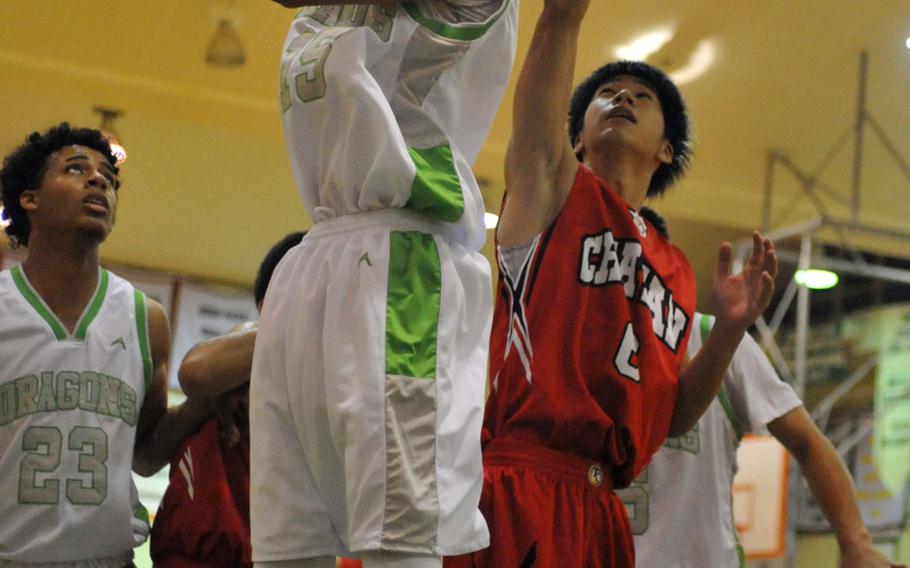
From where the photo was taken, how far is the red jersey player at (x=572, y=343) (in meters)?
2.38

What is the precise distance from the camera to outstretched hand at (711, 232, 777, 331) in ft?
8.71

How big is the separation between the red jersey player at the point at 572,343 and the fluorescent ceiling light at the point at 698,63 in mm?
5544

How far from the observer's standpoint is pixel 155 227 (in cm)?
969

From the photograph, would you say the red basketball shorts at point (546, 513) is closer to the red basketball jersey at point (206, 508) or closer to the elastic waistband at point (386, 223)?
the elastic waistband at point (386, 223)

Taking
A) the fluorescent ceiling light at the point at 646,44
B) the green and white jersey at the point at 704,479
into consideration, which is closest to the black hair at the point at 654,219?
the green and white jersey at the point at 704,479

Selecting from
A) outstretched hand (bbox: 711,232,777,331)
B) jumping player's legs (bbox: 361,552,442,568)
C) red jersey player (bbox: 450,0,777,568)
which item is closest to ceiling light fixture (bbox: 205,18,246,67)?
red jersey player (bbox: 450,0,777,568)

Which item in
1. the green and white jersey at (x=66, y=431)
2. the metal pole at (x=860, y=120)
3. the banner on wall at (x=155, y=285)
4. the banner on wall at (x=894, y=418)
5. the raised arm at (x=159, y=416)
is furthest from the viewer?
the banner on wall at (x=155, y=285)

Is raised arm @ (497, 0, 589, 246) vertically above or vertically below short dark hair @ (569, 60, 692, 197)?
below

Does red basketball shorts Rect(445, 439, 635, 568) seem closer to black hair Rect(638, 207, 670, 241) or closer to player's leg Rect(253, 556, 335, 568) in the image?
player's leg Rect(253, 556, 335, 568)

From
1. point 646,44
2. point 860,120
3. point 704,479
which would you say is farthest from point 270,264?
point 860,120

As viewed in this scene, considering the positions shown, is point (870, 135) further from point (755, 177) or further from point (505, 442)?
point (505, 442)

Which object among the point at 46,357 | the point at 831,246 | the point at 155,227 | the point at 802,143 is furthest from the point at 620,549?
the point at 831,246

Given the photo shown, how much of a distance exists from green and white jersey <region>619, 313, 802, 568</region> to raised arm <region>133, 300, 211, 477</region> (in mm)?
1149

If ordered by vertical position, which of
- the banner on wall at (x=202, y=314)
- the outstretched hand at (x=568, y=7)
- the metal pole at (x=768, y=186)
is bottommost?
the outstretched hand at (x=568, y=7)
